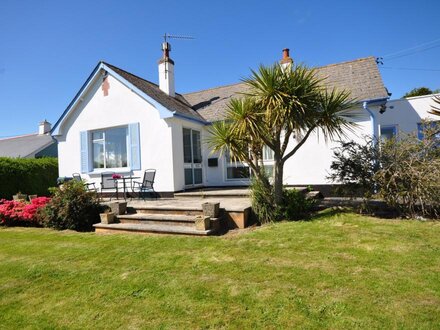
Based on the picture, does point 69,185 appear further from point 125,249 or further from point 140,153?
point 125,249

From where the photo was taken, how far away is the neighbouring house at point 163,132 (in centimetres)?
1063

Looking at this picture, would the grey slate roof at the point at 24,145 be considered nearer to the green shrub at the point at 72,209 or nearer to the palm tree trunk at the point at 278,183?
the green shrub at the point at 72,209

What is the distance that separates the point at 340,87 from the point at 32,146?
86.3 ft

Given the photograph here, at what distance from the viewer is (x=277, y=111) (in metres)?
6.51

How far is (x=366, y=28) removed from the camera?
12430mm

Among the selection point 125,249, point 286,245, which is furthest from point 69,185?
point 286,245

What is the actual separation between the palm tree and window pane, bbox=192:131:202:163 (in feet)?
17.0

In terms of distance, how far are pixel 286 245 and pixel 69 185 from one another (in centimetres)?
704

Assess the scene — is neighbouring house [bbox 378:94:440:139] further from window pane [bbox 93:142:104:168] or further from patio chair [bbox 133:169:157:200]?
window pane [bbox 93:142:104:168]

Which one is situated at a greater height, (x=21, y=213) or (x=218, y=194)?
(x=218, y=194)

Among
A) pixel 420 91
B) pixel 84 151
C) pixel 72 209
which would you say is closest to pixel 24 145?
pixel 84 151

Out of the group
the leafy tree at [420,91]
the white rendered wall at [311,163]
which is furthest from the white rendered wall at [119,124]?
the leafy tree at [420,91]

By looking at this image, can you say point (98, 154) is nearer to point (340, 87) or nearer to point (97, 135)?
point (97, 135)

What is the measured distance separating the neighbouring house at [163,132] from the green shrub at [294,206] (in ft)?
11.6
